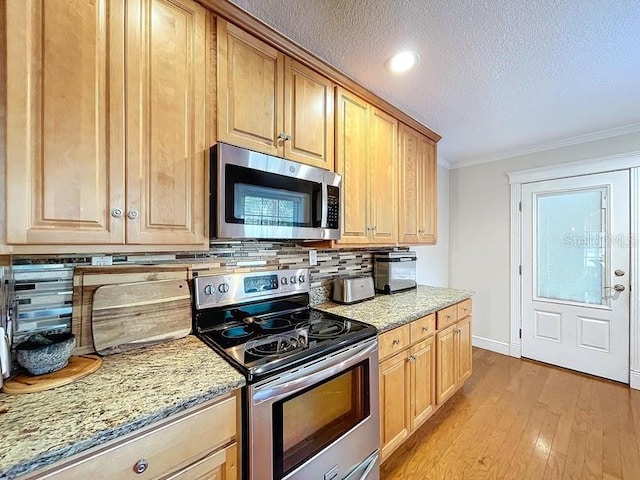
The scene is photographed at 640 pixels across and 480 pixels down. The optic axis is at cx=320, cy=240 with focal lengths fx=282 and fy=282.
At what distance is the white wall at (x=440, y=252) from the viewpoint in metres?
3.33

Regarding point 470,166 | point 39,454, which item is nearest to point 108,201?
point 39,454

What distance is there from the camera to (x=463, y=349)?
7.70 ft

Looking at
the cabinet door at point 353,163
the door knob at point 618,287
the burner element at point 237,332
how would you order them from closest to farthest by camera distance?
the burner element at point 237,332
the cabinet door at point 353,163
the door knob at point 618,287

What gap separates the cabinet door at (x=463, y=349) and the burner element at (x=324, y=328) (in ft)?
4.11

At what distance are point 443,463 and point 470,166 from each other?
313cm

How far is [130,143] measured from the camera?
103 cm

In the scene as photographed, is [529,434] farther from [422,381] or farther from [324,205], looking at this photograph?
[324,205]

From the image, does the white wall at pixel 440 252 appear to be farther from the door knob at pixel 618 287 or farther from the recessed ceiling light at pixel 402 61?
the recessed ceiling light at pixel 402 61

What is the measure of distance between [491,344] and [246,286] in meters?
3.22

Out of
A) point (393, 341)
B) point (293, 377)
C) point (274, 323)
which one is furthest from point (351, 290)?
point (293, 377)

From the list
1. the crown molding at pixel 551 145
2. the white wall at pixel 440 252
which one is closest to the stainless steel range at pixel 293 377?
the white wall at pixel 440 252

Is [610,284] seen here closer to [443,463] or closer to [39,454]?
[443,463]

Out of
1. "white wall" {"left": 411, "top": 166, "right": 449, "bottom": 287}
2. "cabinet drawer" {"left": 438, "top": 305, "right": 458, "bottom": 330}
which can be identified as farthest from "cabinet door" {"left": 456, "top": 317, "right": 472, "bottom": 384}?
"white wall" {"left": 411, "top": 166, "right": 449, "bottom": 287}

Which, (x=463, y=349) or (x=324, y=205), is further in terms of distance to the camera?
(x=463, y=349)
